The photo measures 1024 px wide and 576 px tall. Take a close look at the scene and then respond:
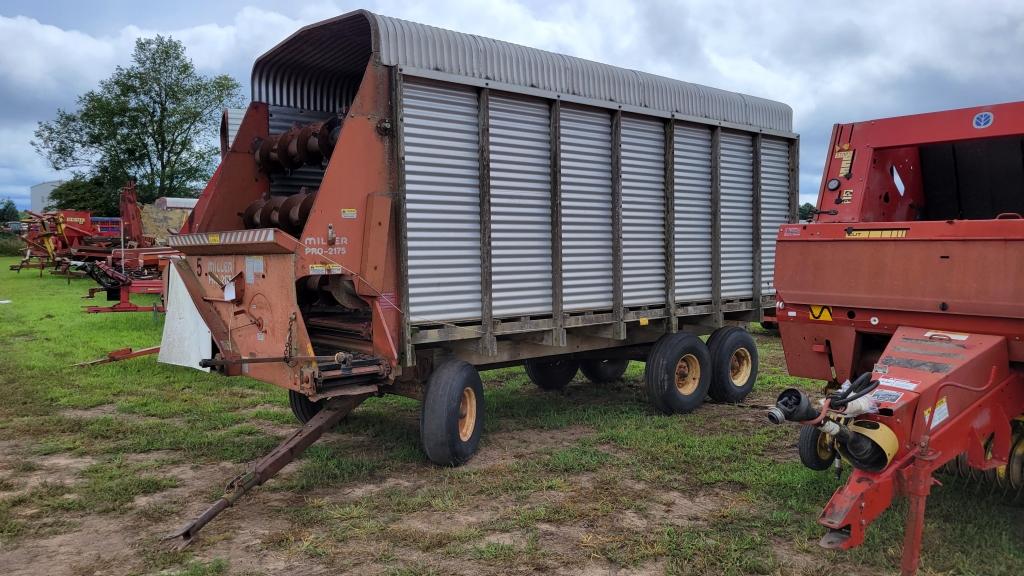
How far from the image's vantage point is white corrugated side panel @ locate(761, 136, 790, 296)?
9406 millimetres

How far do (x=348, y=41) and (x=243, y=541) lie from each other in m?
4.48

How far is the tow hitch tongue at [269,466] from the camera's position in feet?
15.7

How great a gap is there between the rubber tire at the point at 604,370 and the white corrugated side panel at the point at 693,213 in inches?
76.0

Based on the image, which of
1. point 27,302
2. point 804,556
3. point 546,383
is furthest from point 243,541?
point 27,302

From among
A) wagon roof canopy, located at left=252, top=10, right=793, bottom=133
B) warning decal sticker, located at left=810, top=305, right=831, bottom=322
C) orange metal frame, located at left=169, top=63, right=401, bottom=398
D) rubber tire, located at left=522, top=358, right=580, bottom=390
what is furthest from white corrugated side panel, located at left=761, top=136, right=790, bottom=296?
orange metal frame, located at left=169, top=63, right=401, bottom=398

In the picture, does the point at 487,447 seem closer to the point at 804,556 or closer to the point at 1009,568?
the point at 804,556

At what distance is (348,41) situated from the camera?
705cm

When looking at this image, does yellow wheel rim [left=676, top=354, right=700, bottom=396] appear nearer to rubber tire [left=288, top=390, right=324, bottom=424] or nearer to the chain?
rubber tire [left=288, top=390, right=324, bottom=424]

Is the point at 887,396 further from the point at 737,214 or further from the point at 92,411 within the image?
the point at 92,411

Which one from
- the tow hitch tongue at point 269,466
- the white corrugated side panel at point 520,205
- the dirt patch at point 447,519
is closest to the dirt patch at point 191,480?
the tow hitch tongue at point 269,466

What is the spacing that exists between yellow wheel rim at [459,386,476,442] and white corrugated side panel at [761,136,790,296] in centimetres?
457

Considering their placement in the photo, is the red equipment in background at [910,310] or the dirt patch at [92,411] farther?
the dirt patch at [92,411]

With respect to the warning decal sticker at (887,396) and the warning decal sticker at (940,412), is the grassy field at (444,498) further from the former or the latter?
the warning decal sticker at (887,396)

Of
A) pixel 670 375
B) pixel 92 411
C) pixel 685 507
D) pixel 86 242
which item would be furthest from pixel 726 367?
pixel 86 242
